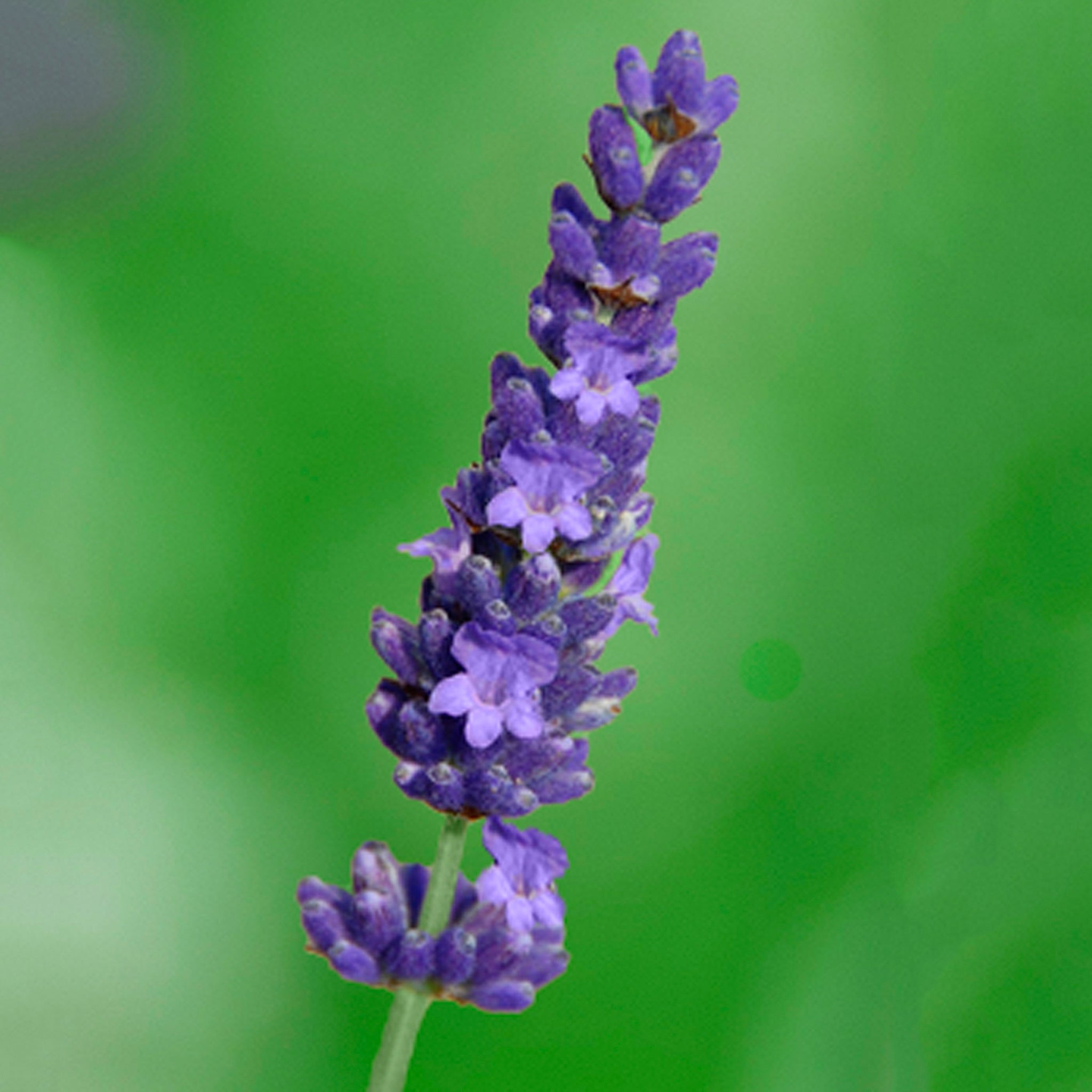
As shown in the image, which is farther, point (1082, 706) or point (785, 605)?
point (785, 605)

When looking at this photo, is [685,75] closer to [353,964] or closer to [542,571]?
[542,571]

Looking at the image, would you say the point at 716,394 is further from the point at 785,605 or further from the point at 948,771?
the point at 948,771

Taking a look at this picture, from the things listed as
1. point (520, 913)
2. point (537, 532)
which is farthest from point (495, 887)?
point (537, 532)

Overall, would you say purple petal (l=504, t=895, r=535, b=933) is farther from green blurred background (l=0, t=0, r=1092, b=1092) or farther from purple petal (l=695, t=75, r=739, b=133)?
green blurred background (l=0, t=0, r=1092, b=1092)

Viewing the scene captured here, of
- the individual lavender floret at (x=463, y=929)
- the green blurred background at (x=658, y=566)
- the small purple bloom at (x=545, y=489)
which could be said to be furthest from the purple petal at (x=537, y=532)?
the green blurred background at (x=658, y=566)

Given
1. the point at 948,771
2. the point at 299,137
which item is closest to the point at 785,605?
the point at 948,771

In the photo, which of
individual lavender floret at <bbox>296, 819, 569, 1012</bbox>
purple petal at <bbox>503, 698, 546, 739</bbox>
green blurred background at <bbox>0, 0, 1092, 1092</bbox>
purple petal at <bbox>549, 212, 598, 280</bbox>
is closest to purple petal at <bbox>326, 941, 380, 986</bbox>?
individual lavender floret at <bbox>296, 819, 569, 1012</bbox>
